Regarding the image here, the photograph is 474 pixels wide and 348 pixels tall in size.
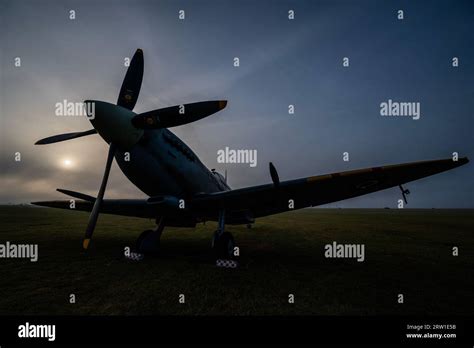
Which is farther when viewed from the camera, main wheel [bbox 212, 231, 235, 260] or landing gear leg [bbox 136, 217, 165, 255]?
landing gear leg [bbox 136, 217, 165, 255]

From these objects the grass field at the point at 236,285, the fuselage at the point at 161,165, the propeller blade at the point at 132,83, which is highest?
the propeller blade at the point at 132,83

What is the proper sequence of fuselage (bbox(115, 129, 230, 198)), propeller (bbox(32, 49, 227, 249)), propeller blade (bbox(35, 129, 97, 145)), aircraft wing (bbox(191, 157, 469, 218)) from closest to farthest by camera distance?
aircraft wing (bbox(191, 157, 469, 218)) → propeller (bbox(32, 49, 227, 249)) → fuselage (bbox(115, 129, 230, 198)) → propeller blade (bbox(35, 129, 97, 145))

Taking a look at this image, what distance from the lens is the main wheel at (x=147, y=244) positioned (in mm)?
6741

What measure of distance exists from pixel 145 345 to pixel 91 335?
694mm

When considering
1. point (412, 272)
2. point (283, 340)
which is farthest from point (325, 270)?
point (283, 340)

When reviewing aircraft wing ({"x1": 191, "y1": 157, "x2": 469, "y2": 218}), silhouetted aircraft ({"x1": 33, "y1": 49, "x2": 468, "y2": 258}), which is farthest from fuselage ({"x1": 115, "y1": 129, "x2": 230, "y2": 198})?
aircraft wing ({"x1": 191, "y1": 157, "x2": 469, "y2": 218})

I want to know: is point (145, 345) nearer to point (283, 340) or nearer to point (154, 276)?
point (283, 340)

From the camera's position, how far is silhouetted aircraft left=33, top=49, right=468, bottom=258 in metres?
4.88

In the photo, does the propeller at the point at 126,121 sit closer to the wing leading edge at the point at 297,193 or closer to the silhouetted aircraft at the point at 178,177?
the silhouetted aircraft at the point at 178,177

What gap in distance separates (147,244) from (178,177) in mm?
2383

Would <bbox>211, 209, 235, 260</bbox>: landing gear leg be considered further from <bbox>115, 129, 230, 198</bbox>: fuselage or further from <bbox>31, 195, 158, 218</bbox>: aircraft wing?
<bbox>31, 195, 158, 218</bbox>: aircraft wing

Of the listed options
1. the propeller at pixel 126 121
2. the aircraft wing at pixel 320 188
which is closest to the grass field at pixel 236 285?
the propeller at pixel 126 121

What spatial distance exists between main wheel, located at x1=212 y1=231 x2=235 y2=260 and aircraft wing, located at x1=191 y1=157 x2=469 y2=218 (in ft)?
2.93

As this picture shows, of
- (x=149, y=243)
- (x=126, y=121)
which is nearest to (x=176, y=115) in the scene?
(x=126, y=121)
